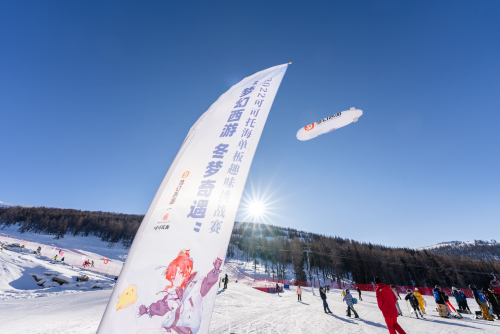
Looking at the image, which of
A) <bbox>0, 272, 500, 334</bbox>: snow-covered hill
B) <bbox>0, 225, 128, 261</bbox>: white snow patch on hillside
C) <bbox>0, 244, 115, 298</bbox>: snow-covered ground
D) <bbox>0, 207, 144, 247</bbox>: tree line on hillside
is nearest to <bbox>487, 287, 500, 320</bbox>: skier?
<bbox>0, 272, 500, 334</bbox>: snow-covered hill

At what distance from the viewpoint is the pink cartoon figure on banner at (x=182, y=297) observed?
232cm

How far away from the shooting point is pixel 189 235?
275 centimetres

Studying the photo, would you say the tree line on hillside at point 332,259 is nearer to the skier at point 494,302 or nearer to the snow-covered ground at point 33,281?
the skier at point 494,302

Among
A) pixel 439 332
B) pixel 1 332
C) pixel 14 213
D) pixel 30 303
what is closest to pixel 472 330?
pixel 439 332

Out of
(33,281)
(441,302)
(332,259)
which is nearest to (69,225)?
(33,281)

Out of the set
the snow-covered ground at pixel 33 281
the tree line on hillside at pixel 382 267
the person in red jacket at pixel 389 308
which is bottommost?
the snow-covered ground at pixel 33 281

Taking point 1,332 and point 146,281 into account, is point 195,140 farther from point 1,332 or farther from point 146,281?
point 1,332

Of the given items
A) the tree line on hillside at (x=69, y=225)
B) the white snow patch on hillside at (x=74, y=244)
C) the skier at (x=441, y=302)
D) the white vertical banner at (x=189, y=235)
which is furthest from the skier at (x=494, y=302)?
the tree line on hillside at (x=69, y=225)

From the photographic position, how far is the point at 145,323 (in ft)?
7.41

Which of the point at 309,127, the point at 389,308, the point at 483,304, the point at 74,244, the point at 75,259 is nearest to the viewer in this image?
the point at 389,308

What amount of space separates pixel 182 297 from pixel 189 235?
696 millimetres

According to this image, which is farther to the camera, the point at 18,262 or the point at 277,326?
the point at 18,262

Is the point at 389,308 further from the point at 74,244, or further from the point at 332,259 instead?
the point at 74,244

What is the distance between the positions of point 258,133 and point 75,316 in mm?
10617
